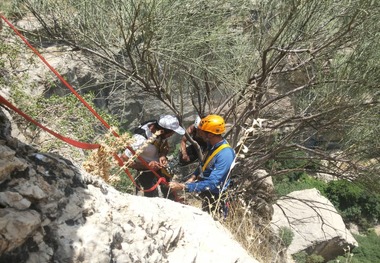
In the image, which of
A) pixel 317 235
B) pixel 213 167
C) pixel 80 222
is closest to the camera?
pixel 80 222

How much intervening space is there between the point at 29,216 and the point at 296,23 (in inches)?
154

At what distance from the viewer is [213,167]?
151 inches

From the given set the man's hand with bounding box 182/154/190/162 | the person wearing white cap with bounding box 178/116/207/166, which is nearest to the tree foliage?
the person wearing white cap with bounding box 178/116/207/166

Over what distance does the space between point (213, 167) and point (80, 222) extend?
7.17ft

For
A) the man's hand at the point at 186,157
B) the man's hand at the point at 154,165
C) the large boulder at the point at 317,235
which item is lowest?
the large boulder at the point at 317,235

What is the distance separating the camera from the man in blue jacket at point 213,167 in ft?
11.8

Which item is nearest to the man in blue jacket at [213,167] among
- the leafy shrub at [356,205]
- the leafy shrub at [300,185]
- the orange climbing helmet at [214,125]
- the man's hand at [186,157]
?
the orange climbing helmet at [214,125]

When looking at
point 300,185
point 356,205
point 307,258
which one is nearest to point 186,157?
point 307,258

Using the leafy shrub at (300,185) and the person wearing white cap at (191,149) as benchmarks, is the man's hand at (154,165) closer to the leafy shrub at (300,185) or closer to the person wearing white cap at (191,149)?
the person wearing white cap at (191,149)

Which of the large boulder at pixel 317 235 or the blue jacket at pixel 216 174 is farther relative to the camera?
the large boulder at pixel 317 235

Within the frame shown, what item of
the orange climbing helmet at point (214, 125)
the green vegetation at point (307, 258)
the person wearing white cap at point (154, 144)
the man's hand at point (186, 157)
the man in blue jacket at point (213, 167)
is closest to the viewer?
the man in blue jacket at point (213, 167)

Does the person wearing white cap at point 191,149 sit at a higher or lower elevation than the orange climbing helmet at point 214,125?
lower

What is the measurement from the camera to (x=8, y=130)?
186 centimetres

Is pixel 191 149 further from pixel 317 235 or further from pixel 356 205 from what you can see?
pixel 356 205
